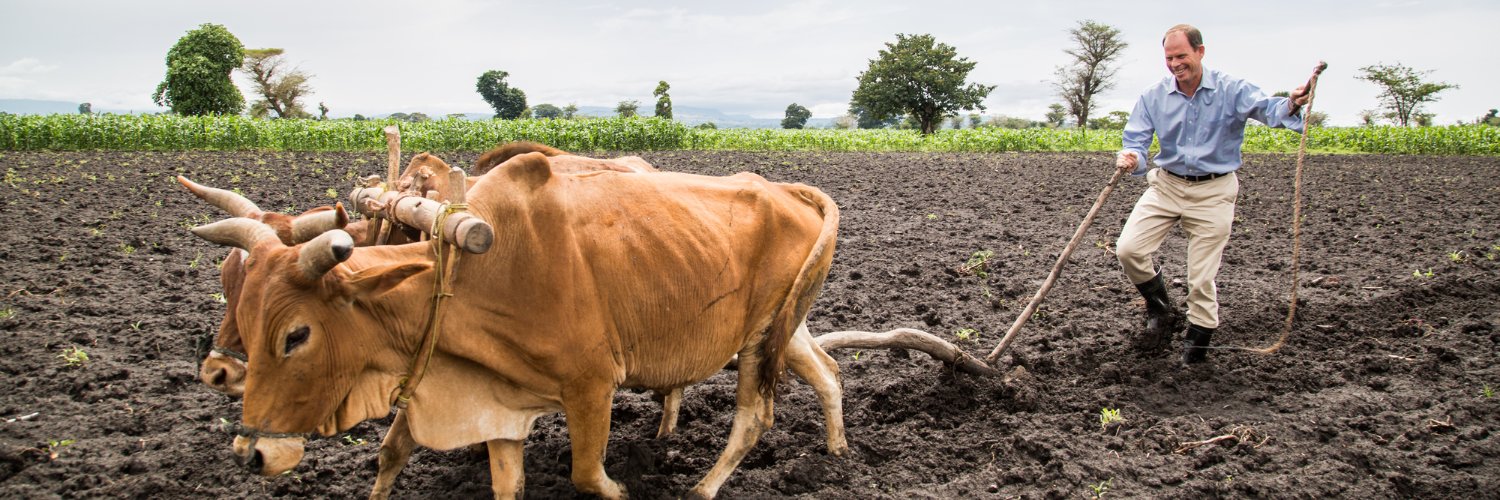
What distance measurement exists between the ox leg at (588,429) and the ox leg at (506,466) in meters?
0.21

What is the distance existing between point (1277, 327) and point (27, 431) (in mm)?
7635

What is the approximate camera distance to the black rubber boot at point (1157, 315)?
5945mm

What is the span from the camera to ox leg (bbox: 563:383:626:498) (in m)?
3.19

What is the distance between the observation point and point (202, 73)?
45.6m

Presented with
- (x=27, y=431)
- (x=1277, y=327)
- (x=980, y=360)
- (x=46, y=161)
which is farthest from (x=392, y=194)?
(x=46, y=161)

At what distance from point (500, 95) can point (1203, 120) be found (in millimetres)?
91541

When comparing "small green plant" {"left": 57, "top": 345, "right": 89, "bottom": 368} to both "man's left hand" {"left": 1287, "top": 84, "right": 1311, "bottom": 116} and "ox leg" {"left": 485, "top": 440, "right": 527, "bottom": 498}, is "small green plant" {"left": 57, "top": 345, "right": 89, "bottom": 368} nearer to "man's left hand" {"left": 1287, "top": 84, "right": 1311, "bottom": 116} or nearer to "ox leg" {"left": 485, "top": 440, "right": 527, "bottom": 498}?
"ox leg" {"left": 485, "top": 440, "right": 527, "bottom": 498}

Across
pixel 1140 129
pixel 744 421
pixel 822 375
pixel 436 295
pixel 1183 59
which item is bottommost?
pixel 744 421

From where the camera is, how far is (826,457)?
14.2 ft

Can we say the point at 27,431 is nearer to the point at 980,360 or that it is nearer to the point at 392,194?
the point at 392,194

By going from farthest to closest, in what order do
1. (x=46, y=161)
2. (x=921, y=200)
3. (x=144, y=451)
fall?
(x=46, y=161) → (x=921, y=200) → (x=144, y=451)

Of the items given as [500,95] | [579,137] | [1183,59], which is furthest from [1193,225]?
[500,95]

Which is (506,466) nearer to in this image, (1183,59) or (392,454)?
(392,454)

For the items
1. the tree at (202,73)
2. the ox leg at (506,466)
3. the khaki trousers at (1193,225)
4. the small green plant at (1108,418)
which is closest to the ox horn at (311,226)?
the ox leg at (506,466)
